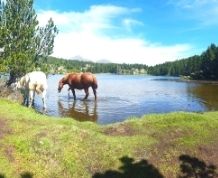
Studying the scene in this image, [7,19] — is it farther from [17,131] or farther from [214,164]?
[214,164]

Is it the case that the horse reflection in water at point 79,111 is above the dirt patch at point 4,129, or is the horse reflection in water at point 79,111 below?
below

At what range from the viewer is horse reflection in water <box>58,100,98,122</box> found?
25.1 meters

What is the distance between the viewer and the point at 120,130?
13.9 meters

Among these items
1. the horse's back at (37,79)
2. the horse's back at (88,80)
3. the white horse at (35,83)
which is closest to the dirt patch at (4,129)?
the white horse at (35,83)

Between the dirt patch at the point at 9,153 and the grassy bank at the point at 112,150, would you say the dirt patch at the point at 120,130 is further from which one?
the dirt patch at the point at 9,153

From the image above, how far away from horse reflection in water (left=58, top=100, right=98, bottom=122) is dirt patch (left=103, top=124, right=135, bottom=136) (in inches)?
379

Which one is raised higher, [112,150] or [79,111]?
[112,150]

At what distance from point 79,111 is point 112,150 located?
16.3 metres

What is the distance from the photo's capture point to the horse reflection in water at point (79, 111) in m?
25.1

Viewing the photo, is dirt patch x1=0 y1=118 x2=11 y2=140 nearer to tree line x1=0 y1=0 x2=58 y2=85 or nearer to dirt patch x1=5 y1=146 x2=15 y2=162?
dirt patch x1=5 y1=146 x2=15 y2=162

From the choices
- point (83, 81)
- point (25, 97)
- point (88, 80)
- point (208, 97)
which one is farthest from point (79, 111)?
point (208, 97)

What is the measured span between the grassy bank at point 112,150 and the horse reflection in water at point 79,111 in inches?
421

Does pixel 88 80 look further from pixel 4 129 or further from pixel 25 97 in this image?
pixel 4 129

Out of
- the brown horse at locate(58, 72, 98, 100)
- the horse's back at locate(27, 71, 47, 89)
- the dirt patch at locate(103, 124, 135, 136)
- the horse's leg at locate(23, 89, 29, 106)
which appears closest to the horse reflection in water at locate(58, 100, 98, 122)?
the horse's leg at locate(23, 89, 29, 106)
